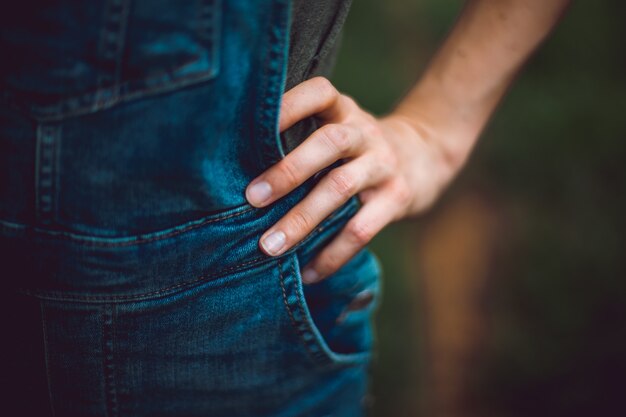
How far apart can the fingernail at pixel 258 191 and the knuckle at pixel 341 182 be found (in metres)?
0.13

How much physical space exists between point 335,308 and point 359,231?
5.9 inches

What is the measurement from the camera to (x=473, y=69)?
1.09 meters

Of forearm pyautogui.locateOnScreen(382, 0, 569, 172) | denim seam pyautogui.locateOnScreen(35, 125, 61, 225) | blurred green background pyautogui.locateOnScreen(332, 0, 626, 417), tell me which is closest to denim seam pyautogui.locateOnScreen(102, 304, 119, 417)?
denim seam pyautogui.locateOnScreen(35, 125, 61, 225)

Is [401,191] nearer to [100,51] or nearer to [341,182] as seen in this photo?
[341,182]

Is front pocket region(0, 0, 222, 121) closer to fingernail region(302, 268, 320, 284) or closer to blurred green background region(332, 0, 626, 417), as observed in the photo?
fingernail region(302, 268, 320, 284)

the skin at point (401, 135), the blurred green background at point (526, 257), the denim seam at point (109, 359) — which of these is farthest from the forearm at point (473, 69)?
the blurred green background at point (526, 257)

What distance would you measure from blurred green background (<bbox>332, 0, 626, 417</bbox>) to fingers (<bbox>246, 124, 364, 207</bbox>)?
4.92 feet

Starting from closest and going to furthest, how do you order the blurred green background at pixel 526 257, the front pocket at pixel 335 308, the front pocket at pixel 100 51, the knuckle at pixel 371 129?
1. the front pocket at pixel 100 51
2. the front pocket at pixel 335 308
3. the knuckle at pixel 371 129
4. the blurred green background at pixel 526 257

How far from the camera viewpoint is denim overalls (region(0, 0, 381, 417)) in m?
0.66

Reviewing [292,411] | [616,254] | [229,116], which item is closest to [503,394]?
[616,254]

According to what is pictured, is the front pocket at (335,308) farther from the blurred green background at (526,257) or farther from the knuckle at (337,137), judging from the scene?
the blurred green background at (526,257)

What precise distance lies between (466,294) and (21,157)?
2377 millimetres

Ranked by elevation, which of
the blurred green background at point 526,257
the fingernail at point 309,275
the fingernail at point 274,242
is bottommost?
the blurred green background at point 526,257

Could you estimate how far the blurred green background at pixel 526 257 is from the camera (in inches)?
92.9
